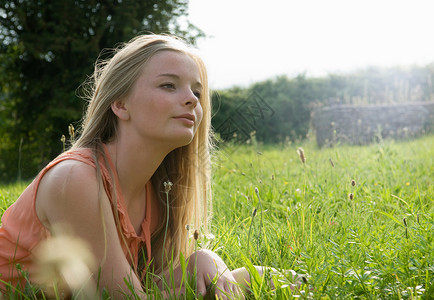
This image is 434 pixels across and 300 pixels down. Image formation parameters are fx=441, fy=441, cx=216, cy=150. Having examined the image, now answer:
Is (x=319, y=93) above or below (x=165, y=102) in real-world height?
below

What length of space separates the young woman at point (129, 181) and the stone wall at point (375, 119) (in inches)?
322

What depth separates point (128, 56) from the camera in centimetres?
221

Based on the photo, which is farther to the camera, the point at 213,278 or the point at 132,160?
the point at 132,160

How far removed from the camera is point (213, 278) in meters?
1.88

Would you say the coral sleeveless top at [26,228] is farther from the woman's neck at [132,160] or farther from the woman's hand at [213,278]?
the woman's hand at [213,278]

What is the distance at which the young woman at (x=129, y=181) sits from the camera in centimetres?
185

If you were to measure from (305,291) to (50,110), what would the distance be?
8.69m

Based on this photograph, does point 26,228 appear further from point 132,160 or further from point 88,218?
point 132,160

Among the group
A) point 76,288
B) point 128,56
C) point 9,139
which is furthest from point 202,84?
point 9,139

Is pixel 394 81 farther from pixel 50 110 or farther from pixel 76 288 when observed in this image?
pixel 76 288

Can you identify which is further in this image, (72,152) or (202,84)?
(202,84)

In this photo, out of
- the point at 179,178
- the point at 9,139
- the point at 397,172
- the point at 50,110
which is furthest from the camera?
the point at 9,139

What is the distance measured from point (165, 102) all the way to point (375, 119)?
32.2 ft

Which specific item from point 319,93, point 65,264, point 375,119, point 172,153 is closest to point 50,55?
point 319,93
